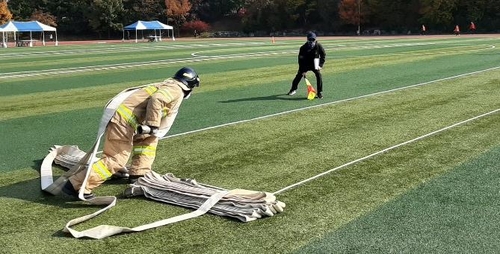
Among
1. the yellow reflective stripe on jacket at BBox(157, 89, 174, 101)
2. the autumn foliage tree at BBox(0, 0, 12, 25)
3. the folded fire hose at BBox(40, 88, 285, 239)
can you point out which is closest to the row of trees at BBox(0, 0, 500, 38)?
the autumn foliage tree at BBox(0, 0, 12, 25)

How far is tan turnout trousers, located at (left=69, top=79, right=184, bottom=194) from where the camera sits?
6.82m

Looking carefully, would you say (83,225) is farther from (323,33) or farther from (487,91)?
(323,33)

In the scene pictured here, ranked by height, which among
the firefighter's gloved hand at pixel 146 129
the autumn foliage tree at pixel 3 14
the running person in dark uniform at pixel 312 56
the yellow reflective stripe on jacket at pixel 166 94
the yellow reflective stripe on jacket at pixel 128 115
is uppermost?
the autumn foliage tree at pixel 3 14

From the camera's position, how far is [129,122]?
22.7 ft

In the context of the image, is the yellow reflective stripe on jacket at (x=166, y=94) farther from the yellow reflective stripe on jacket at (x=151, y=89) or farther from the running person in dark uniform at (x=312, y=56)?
the running person in dark uniform at (x=312, y=56)

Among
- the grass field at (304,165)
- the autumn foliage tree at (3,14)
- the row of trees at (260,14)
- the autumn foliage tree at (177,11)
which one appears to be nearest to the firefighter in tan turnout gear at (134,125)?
the grass field at (304,165)

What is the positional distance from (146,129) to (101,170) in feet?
2.32

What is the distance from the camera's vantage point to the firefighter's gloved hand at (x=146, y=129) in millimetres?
6688

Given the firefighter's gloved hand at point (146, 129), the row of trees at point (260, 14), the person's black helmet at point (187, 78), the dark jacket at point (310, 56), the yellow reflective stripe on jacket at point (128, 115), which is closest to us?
the firefighter's gloved hand at point (146, 129)

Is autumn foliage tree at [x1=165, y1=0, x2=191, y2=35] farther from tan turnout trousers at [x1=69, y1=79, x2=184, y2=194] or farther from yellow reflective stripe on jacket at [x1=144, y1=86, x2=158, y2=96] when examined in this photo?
tan turnout trousers at [x1=69, y1=79, x2=184, y2=194]

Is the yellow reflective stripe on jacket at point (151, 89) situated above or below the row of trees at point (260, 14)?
below

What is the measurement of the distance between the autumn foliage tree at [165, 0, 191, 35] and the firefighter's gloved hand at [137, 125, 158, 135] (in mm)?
91537

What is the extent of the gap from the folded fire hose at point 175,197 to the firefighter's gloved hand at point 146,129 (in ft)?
1.39

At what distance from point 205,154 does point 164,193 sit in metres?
2.41
